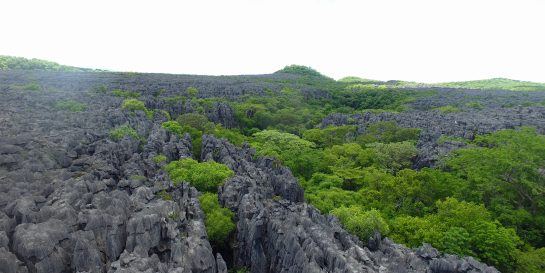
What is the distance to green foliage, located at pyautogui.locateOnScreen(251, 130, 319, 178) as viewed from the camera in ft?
189

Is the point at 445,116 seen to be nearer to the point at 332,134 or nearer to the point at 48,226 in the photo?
the point at 332,134

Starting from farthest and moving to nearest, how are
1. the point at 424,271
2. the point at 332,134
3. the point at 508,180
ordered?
the point at 332,134, the point at 508,180, the point at 424,271

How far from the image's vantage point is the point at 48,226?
82.6 ft

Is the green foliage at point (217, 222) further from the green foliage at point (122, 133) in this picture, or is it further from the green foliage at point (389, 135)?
the green foliage at point (389, 135)

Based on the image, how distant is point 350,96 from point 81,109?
319 ft

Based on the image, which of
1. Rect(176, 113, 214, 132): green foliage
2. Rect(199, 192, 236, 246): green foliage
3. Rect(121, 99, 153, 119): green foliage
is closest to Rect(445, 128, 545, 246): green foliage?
Rect(199, 192, 236, 246): green foliage

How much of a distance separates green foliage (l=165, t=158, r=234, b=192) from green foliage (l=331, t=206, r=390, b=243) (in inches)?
510

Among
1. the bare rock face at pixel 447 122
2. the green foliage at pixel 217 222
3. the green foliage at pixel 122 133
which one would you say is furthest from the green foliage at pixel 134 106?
the green foliage at pixel 217 222

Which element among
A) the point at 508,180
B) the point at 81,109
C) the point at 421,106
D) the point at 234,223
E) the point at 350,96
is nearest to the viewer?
the point at 234,223

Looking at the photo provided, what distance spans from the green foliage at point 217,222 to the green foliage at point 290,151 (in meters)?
21.8

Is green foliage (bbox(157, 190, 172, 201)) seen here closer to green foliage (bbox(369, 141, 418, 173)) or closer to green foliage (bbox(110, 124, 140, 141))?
green foliage (bbox(110, 124, 140, 141))

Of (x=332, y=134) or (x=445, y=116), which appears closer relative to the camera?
(x=332, y=134)

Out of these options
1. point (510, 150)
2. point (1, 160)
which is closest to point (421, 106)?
point (510, 150)

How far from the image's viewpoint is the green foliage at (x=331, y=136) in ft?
246
